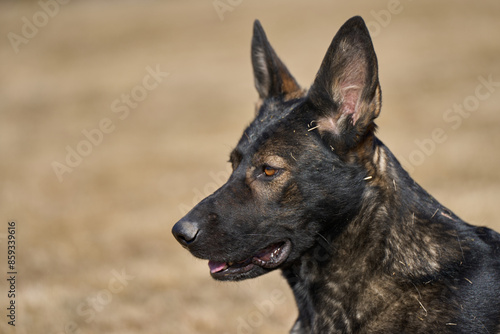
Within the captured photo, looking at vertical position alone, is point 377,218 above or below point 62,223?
above

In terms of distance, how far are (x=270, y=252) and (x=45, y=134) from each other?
1430 cm

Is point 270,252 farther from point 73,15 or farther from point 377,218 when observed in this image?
point 73,15

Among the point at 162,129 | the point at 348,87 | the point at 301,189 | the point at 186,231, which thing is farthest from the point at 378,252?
the point at 162,129

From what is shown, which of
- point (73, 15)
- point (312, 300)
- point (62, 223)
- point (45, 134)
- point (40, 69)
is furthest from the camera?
point (73, 15)

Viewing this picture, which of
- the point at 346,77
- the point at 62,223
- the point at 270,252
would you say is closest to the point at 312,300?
the point at 270,252

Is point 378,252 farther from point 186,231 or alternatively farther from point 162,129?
point 162,129

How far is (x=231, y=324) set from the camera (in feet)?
17.4

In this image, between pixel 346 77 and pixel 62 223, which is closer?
pixel 346 77

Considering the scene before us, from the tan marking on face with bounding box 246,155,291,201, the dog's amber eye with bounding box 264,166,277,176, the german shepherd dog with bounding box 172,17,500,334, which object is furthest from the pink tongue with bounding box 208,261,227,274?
the dog's amber eye with bounding box 264,166,277,176

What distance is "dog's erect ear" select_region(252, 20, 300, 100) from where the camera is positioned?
4168mm

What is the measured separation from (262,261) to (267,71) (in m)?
1.47

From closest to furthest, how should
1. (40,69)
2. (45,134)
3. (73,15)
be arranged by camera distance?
(45,134) < (40,69) < (73,15)

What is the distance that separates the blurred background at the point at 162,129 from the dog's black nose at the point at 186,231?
985 millimetres

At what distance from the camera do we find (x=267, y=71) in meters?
4.22
